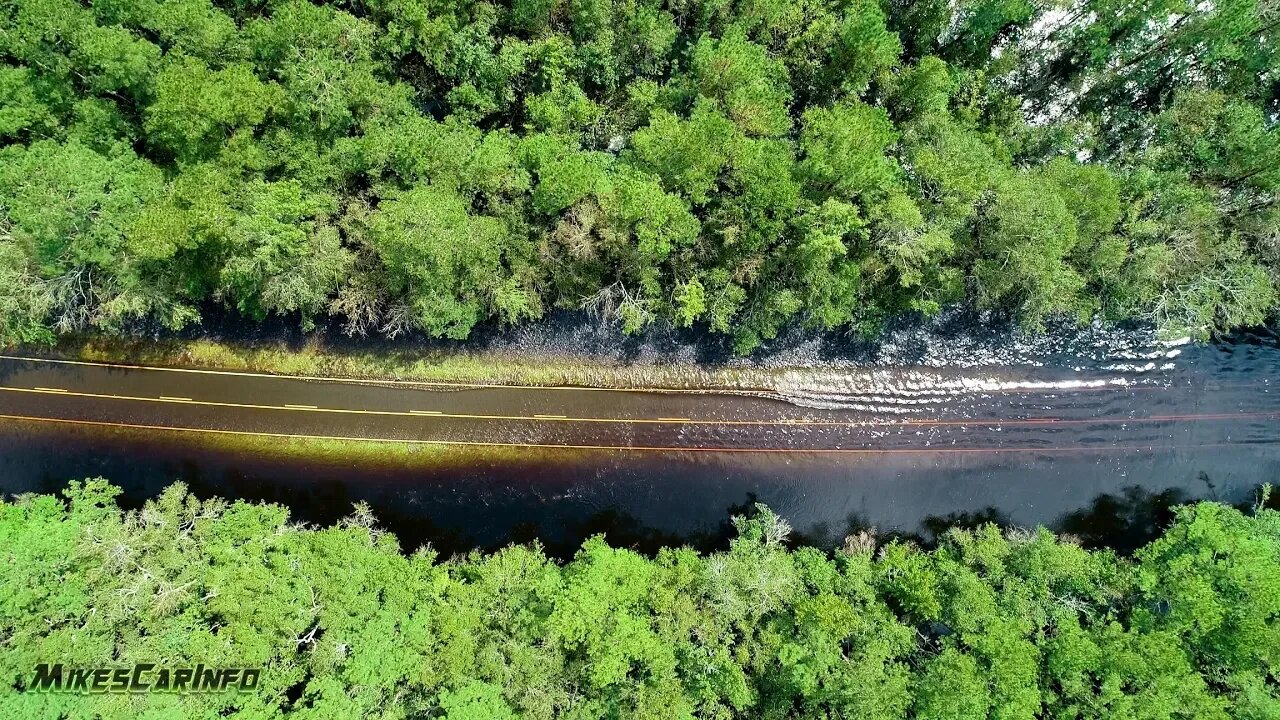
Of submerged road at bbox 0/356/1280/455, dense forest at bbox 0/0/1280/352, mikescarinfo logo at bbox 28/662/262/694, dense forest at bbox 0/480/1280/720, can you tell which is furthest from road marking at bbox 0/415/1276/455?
mikescarinfo logo at bbox 28/662/262/694

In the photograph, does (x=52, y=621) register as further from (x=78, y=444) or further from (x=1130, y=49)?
(x=1130, y=49)

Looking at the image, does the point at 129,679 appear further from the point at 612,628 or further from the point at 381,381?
the point at 612,628

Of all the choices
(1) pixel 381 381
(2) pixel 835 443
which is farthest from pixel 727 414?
(1) pixel 381 381

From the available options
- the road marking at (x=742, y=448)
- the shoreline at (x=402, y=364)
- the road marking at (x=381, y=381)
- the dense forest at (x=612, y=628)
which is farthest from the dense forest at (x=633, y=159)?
the dense forest at (x=612, y=628)

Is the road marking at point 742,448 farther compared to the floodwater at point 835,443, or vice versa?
the floodwater at point 835,443

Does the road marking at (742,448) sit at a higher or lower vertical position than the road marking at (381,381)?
lower

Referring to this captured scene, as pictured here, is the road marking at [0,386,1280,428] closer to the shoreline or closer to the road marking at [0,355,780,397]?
the road marking at [0,355,780,397]

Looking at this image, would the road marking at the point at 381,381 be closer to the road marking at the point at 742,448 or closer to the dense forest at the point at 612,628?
the road marking at the point at 742,448
